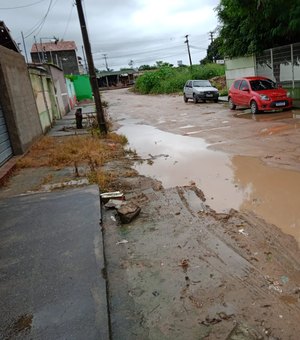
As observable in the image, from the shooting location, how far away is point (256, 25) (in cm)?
1683

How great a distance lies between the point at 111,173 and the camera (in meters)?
7.29

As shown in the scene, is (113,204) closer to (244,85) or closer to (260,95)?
(260,95)

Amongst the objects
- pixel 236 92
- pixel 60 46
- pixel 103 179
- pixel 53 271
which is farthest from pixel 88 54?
pixel 60 46

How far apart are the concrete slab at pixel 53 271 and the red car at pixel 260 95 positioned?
11.1 m

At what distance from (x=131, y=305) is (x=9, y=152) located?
7.62 m

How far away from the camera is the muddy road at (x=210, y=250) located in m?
2.82

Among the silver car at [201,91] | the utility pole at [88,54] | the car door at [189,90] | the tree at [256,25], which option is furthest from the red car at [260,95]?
the car door at [189,90]

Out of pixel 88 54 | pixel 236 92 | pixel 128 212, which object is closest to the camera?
pixel 128 212

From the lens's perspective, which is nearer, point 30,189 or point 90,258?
point 90,258

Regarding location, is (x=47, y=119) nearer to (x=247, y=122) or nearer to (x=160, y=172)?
(x=247, y=122)

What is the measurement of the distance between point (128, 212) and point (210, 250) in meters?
1.41

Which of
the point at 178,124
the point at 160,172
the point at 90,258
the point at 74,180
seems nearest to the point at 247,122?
the point at 178,124

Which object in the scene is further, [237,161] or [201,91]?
[201,91]

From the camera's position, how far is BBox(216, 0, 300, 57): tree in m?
13.8
